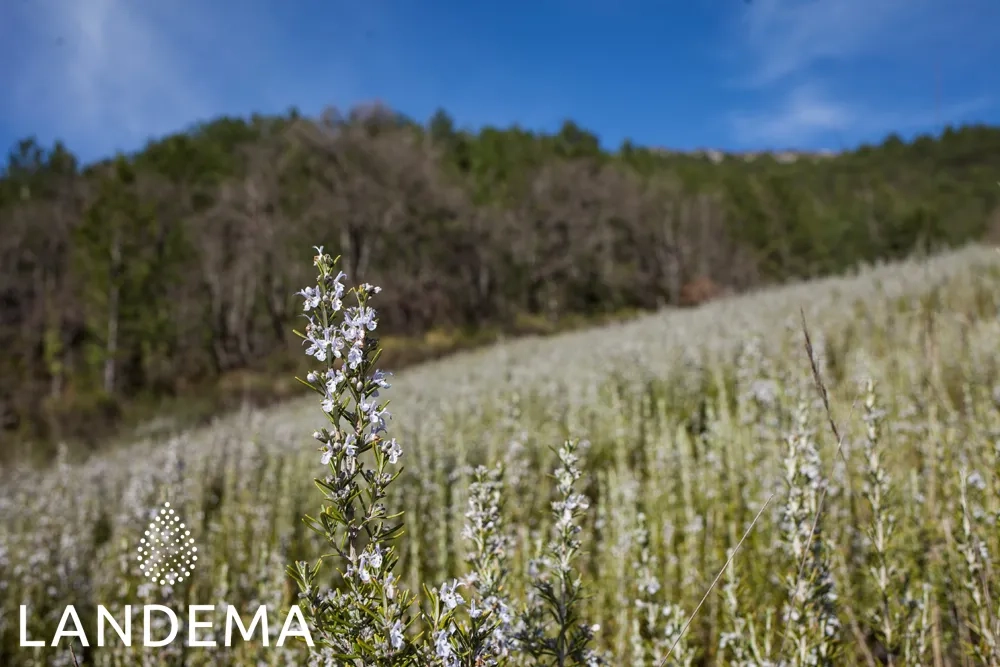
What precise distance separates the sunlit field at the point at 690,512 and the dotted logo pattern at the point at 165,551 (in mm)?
79

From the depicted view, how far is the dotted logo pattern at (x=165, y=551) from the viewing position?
2.64 meters

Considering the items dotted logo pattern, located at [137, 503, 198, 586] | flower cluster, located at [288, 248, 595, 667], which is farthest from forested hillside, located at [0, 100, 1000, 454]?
flower cluster, located at [288, 248, 595, 667]

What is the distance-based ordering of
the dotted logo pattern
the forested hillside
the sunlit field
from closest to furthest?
the sunlit field, the dotted logo pattern, the forested hillside

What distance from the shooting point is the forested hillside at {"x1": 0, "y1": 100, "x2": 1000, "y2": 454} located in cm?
3128

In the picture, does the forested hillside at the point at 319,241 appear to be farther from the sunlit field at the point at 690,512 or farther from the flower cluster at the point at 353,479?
the flower cluster at the point at 353,479

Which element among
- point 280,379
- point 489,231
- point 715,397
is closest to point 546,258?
point 489,231

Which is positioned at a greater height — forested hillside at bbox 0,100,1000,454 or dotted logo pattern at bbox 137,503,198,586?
forested hillside at bbox 0,100,1000,454

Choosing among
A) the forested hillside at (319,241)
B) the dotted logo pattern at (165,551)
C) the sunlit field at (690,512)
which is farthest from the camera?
the forested hillside at (319,241)

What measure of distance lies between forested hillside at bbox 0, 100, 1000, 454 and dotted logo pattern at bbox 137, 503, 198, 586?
1876 cm

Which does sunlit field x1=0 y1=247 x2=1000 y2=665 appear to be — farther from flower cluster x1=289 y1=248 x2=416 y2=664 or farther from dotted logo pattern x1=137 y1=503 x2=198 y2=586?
flower cluster x1=289 y1=248 x2=416 y2=664

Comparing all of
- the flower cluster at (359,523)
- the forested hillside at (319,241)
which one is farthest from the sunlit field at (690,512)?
the forested hillside at (319,241)

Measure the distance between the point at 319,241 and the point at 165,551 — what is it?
30075 mm

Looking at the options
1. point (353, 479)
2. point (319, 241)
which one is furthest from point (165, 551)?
point (319, 241)

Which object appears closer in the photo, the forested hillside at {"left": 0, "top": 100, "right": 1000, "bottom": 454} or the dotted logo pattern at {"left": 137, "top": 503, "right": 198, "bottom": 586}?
the dotted logo pattern at {"left": 137, "top": 503, "right": 198, "bottom": 586}
